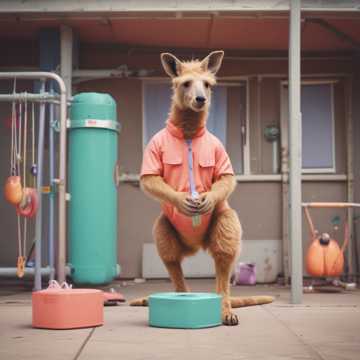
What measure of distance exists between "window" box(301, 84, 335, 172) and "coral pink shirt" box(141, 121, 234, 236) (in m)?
3.85

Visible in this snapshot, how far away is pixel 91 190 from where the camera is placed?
697 centimetres

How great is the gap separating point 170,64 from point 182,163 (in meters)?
0.67

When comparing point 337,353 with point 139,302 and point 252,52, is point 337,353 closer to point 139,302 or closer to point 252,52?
point 139,302

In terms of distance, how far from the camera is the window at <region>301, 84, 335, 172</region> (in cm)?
834

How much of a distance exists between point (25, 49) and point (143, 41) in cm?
134

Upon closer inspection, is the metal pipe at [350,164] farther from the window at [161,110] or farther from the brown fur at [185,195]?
the brown fur at [185,195]

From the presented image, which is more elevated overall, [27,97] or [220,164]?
[27,97]

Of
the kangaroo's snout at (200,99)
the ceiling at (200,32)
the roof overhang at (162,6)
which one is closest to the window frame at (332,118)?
the ceiling at (200,32)

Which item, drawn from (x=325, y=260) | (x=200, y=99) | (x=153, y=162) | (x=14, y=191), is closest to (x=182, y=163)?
(x=153, y=162)

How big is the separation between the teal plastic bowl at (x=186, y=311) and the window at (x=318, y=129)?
4.38m

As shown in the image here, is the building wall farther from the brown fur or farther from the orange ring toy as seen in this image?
the brown fur

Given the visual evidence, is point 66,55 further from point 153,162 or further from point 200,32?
point 153,162

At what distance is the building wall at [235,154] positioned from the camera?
321 inches

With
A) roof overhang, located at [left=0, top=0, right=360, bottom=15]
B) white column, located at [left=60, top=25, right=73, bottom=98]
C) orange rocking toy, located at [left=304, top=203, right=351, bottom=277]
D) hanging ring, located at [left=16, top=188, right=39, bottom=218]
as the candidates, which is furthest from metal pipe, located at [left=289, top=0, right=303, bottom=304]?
white column, located at [left=60, top=25, right=73, bottom=98]
